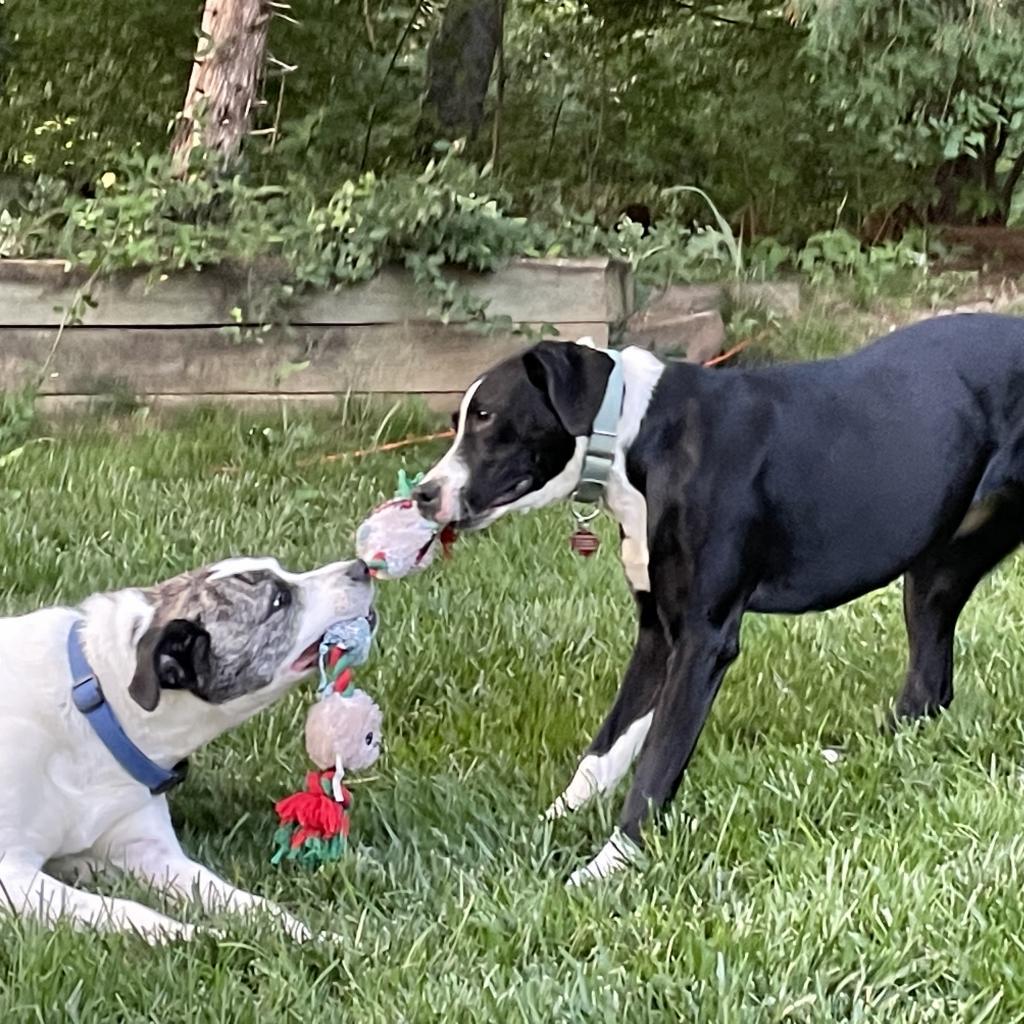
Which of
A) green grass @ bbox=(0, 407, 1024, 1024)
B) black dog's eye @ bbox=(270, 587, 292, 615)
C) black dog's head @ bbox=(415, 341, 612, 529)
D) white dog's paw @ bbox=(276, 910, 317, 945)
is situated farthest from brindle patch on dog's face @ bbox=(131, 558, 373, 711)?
white dog's paw @ bbox=(276, 910, 317, 945)

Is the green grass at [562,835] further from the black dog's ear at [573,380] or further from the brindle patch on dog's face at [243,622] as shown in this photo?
the black dog's ear at [573,380]

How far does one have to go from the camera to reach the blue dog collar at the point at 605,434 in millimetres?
2980

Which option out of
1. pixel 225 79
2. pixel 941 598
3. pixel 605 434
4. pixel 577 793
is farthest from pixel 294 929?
pixel 225 79

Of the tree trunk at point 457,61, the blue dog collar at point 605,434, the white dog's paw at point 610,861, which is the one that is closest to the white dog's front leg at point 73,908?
the white dog's paw at point 610,861

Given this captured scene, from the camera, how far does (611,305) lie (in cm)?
652

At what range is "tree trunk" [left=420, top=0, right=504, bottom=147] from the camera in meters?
8.72

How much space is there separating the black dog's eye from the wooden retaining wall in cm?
351

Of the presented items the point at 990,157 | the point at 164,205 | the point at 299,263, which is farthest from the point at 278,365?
the point at 990,157

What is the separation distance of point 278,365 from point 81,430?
953 millimetres

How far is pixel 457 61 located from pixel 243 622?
6.60 m

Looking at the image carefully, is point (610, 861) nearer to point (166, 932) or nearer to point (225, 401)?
point (166, 932)

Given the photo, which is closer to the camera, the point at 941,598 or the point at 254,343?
the point at 941,598

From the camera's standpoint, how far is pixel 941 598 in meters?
3.66

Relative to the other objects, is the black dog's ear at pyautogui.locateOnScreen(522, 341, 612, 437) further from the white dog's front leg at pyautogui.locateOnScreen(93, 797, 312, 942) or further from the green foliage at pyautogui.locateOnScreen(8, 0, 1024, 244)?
the green foliage at pyautogui.locateOnScreen(8, 0, 1024, 244)
